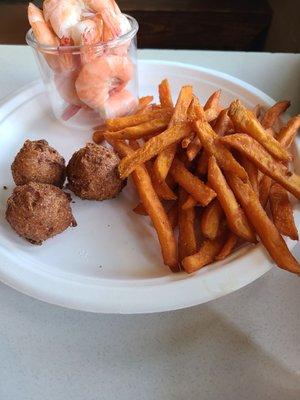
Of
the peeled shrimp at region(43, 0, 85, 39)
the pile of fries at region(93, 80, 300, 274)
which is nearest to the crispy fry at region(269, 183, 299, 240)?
the pile of fries at region(93, 80, 300, 274)

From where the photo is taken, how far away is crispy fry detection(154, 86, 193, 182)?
3.21 ft

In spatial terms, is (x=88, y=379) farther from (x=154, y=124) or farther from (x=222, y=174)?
(x=154, y=124)

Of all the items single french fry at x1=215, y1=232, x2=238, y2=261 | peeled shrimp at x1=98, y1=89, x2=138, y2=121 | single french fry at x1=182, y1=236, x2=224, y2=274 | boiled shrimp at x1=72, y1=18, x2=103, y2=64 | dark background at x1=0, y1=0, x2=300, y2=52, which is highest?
boiled shrimp at x1=72, y1=18, x2=103, y2=64

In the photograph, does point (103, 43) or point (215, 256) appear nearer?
point (215, 256)

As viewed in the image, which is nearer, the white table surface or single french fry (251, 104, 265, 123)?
the white table surface

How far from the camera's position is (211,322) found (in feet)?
2.95

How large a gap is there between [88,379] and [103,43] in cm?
93

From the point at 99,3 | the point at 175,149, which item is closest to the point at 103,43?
A: the point at 99,3

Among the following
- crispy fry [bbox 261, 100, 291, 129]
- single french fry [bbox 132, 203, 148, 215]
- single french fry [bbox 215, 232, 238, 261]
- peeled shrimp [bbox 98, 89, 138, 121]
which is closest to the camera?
single french fry [bbox 215, 232, 238, 261]

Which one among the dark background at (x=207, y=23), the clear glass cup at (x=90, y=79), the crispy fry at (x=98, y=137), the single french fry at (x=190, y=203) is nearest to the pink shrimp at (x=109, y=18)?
the clear glass cup at (x=90, y=79)

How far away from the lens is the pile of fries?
35.5 inches

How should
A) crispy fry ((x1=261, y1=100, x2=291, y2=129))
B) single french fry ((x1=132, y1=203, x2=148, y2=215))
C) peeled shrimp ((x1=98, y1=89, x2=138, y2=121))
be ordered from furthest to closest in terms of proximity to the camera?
peeled shrimp ((x1=98, y1=89, x2=138, y2=121))
crispy fry ((x1=261, y1=100, x2=291, y2=129))
single french fry ((x1=132, y1=203, x2=148, y2=215))

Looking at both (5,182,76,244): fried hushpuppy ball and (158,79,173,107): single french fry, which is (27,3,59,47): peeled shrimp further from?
(5,182,76,244): fried hushpuppy ball

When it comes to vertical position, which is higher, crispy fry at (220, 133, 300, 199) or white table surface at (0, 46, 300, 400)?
crispy fry at (220, 133, 300, 199)
